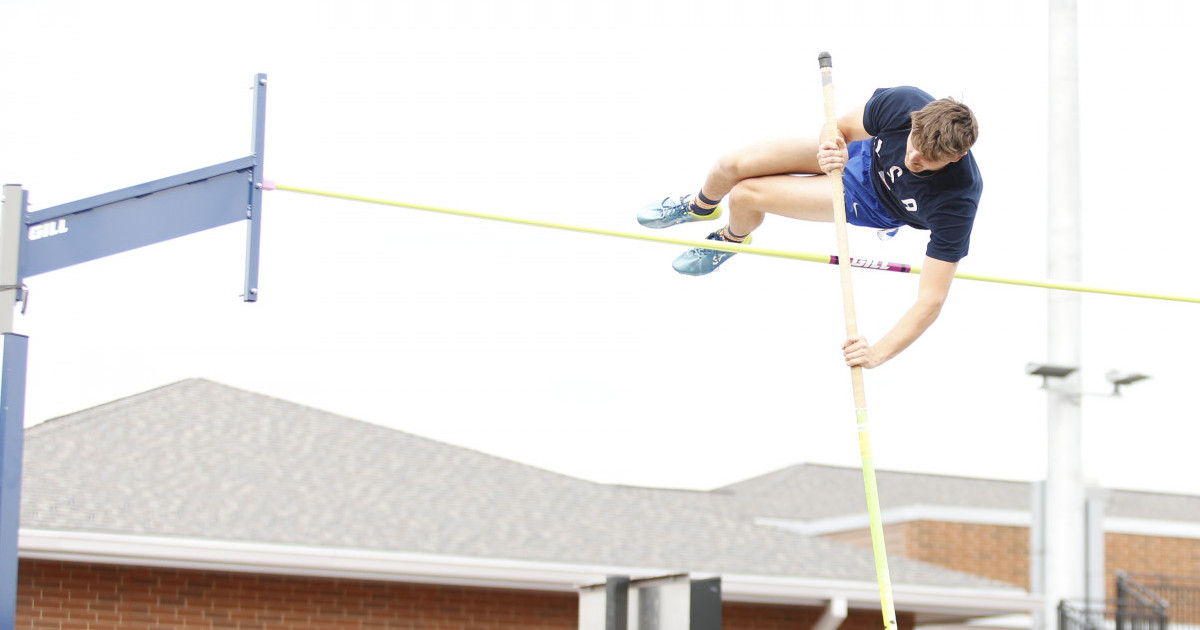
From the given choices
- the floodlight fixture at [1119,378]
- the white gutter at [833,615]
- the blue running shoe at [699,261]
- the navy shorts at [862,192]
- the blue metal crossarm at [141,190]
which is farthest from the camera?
the white gutter at [833,615]

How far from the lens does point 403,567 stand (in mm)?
11445

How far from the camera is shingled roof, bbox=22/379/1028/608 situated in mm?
11422

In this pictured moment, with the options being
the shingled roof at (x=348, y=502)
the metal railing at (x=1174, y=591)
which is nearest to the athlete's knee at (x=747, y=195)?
the shingled roof at (x=348, y=502)

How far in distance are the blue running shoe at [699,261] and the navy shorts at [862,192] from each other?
1.00 m

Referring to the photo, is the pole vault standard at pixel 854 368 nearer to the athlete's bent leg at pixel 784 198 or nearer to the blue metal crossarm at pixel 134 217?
the athlete's bent leg at pixel 784 198

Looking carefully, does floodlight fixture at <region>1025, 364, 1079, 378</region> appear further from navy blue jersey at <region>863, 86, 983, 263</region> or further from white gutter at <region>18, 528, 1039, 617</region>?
navy blue jersey at <region>863, 86, 983, 263</region>

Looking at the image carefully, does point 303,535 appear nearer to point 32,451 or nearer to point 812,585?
point 32,451

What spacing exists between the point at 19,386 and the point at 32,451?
6.28 metres

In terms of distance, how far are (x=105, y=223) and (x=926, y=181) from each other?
11.6 ft

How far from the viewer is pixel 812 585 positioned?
41.1 feet

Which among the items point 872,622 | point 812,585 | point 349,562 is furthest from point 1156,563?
point 349,562

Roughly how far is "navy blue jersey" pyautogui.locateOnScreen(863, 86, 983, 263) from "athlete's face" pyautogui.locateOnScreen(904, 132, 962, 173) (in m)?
0.14

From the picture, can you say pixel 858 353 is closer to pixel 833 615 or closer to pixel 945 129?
pixel 945 129

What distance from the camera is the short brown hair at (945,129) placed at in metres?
5.69
